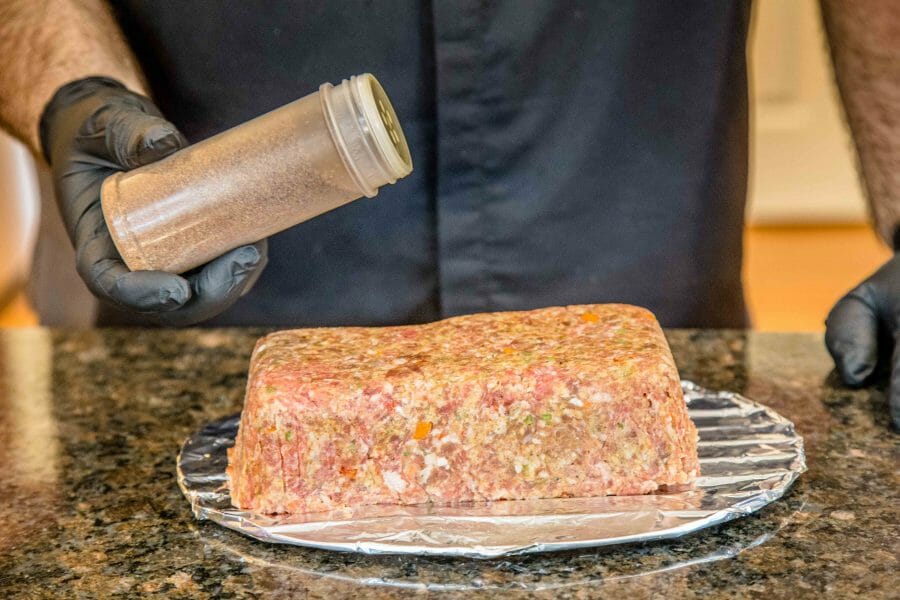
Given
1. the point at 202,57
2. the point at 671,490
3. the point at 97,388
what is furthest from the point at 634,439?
the point at 202,57

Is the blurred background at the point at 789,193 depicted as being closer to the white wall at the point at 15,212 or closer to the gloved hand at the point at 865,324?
the white wall at the point at 15,212

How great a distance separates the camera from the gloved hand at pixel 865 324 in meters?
1.37

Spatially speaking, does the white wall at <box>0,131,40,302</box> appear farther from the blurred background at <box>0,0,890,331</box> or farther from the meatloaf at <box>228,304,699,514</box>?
the meatloaf at <box>228,304,699,514</box>

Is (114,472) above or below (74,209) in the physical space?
below

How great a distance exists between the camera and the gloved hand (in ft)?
4.50

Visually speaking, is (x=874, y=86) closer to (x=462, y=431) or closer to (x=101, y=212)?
(x=462, y=431)

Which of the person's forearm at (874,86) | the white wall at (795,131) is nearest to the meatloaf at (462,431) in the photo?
the person's forearm at (874,86)

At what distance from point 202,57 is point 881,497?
115 centimetres

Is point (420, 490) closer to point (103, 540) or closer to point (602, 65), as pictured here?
point (103, 540)

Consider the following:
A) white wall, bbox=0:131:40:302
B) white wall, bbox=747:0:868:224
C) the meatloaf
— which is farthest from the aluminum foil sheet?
white wall, bbox=0:131:40:302

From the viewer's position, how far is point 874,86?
64.0 inches

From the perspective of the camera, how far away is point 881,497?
3.58 ft

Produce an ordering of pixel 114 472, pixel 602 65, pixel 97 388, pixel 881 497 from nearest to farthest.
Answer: pixel 881 497 → pixel 114 472 → pixel 97 388 → pixel 602 65

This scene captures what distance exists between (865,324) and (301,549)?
32.1 inches
